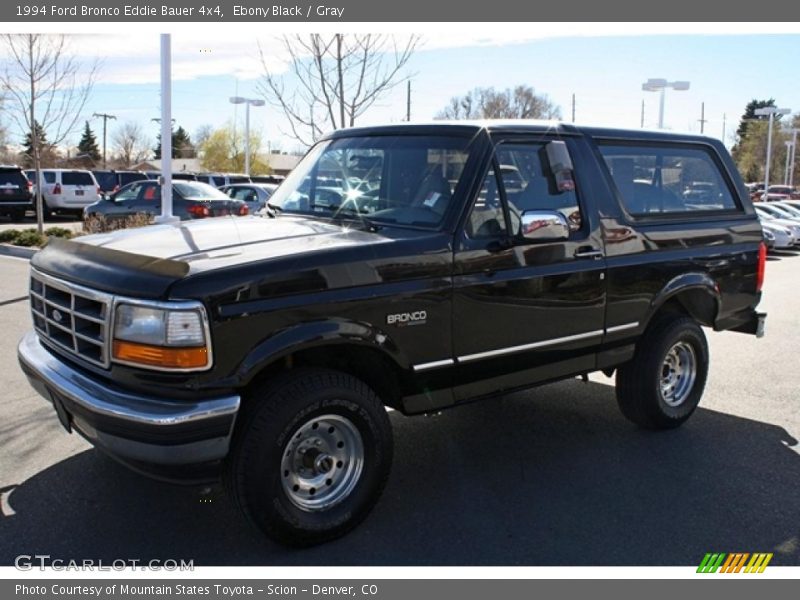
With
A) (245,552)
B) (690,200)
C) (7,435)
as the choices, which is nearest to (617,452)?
(690,200)

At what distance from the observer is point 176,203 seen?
15656 mm

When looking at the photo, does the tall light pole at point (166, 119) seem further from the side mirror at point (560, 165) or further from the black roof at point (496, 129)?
the side mirror at point (560, 165)

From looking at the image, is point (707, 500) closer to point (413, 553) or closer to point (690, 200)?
point (413, 553)

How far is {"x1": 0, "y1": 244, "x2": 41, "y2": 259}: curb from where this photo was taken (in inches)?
581

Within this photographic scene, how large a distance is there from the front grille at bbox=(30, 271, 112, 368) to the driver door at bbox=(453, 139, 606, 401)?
177cm

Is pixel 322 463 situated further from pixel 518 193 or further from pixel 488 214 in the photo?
pixel 518 193

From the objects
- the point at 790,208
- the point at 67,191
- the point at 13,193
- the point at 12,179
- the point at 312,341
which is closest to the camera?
the point at 312,341

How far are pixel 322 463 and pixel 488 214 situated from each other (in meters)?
1.64

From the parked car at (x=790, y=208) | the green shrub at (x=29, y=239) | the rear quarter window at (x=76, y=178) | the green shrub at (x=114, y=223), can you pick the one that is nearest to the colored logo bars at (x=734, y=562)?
the green shrub at (x=114, y=223)

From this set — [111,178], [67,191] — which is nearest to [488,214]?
[67,191]

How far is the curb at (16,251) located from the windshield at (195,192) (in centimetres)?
318

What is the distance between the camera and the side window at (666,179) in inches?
196

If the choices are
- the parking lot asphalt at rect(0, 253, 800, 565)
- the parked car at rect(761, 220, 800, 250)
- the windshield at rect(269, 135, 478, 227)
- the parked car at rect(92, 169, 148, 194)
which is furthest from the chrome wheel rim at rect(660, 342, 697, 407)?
the parked car at rect(92, 169, 148, 194)

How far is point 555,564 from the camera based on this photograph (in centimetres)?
346
